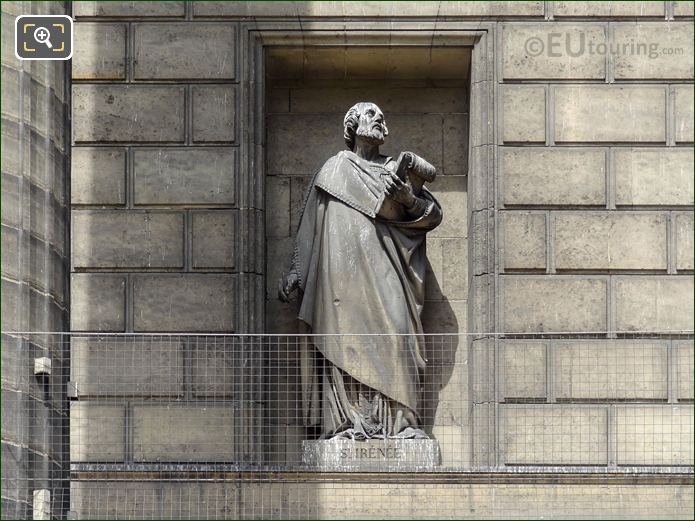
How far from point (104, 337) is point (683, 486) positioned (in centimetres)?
515

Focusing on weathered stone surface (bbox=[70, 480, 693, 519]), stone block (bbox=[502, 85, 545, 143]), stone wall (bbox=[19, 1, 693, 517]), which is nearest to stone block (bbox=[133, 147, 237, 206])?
stone wall (bbox=[19, 1, 693, 517])

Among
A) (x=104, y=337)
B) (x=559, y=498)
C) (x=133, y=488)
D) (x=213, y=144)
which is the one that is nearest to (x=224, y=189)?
(x=213, y=144)

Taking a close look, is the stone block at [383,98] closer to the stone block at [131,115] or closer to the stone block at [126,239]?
the stone block at [131,115]

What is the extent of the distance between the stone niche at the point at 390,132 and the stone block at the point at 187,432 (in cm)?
123

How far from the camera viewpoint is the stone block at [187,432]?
17609 mm

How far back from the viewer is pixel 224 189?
18281 mm

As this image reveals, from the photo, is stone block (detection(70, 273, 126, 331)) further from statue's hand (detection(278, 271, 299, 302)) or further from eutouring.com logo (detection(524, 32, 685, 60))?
eutouring.com logo (detection(524, 32, 685, 60))

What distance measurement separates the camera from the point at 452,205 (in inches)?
744

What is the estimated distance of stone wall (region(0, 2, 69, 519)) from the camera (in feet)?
54.5

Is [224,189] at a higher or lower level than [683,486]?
higher

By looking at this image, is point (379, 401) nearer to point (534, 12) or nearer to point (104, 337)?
point (104, 337)

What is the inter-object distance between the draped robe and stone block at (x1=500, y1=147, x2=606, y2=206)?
0.85 metres

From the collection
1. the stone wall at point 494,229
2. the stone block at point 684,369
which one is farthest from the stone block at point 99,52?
the stone block at point 684,369

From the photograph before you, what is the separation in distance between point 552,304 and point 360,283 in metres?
1.77
